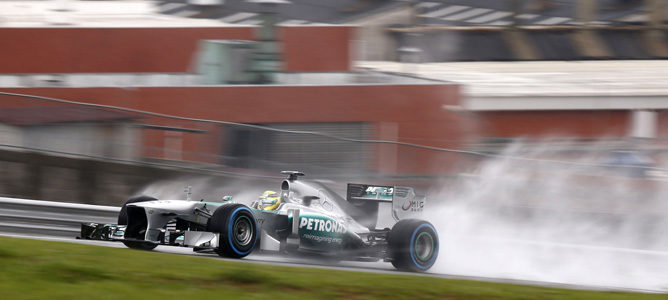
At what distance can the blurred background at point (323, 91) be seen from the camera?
1380 centimetres

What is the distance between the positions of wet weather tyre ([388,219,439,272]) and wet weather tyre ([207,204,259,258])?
2055 millimetres

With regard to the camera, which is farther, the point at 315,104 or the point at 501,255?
the point at 315,104

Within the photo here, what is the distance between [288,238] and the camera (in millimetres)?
10375

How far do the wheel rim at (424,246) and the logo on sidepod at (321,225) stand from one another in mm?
1069

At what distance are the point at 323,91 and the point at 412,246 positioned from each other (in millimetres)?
9849

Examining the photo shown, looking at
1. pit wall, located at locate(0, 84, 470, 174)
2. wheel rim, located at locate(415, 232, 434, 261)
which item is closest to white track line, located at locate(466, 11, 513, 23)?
pit wall, located at locate(0, 84, 470, 174)

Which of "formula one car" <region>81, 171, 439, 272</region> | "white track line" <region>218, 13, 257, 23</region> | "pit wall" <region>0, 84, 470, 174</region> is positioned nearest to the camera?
"formula one car" <region>81, 171, 439, 272</region>

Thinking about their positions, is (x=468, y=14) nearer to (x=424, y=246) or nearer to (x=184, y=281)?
(x=424, y=246)

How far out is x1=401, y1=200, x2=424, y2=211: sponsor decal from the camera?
11.9 meters

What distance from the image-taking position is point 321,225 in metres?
10.6

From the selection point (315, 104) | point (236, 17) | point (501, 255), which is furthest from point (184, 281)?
point (236, 17)

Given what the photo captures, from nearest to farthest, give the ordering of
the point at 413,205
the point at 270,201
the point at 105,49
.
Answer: the point at 270,201
the point at 413,205
the point at 105,49

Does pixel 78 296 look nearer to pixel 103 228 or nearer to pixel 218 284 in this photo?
pixel 218 284

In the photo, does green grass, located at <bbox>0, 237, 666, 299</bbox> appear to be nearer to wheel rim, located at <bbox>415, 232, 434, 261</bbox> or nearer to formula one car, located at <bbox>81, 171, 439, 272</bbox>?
formula one car, located at <bbox>81, 171, 439, 272</bbox>
